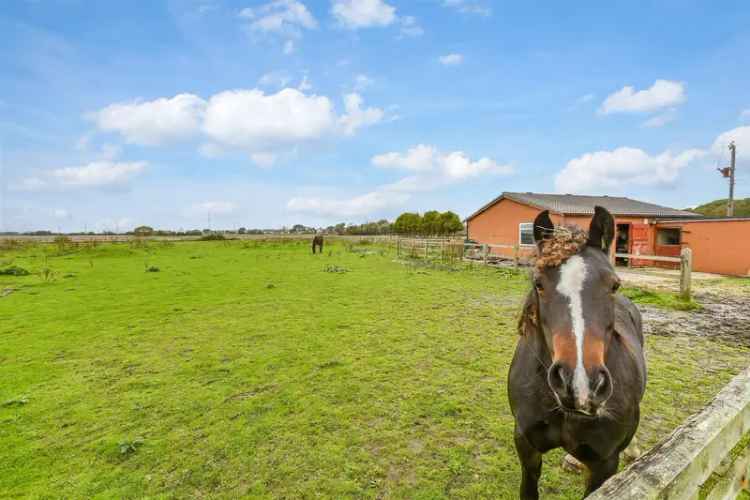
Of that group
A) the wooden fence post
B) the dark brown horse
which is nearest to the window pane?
the wooden fence post

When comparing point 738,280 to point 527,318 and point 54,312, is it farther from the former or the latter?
point 54,312

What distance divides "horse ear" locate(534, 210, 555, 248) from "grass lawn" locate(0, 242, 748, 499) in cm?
213

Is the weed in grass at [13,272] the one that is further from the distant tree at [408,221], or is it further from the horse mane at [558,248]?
the distant tree at [408,221]

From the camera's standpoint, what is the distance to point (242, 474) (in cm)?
304

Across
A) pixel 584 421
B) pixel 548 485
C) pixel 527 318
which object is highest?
pixel 527 318

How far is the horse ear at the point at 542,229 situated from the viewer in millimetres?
2092

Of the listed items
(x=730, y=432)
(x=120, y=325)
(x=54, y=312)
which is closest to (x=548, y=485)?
(x=730, y=432)

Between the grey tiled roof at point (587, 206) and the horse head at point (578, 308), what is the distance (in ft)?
55.9

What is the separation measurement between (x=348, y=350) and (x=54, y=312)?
784cm

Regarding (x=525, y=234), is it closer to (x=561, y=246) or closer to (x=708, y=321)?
(x=708, y=321)

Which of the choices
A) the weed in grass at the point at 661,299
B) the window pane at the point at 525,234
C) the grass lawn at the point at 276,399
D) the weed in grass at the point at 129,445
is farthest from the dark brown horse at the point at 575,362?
the window pane at the point at 525,234

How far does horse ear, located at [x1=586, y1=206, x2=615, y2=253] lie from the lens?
200 centimetres

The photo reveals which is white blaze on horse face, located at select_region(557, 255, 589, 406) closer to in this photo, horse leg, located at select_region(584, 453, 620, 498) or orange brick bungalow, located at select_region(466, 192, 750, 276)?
horse leg, located at select_region(584, 453, 620, 498)

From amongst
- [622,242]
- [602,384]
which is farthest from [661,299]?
[622,242]
